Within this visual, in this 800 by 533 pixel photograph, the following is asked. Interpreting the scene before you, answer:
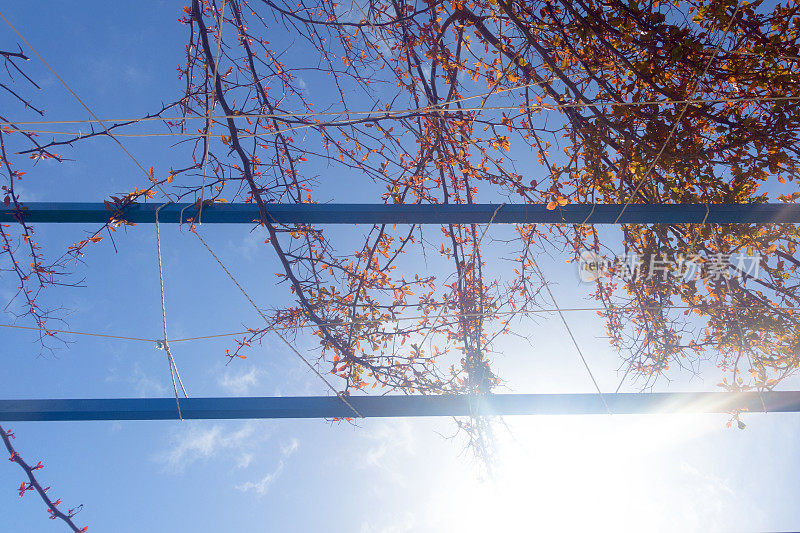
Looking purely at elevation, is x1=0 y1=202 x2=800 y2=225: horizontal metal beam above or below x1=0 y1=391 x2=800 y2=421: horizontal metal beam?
above

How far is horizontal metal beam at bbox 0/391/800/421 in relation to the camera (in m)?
1.35

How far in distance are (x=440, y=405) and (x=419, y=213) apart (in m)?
0.66

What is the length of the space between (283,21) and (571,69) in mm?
1496

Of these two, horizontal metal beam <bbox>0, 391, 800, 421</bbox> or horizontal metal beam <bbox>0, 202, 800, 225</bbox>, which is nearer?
horizontal metal beam <bbox>0, 391, 800, 421</bbox>

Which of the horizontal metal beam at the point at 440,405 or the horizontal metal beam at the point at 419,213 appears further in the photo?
the horizontal metal beam at the point at 419,213

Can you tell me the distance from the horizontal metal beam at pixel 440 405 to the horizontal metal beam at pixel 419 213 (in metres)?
0.61

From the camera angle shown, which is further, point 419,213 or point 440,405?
point 419,213

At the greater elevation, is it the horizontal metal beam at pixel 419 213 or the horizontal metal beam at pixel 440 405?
the horizontal metal beam at pixel 419 213

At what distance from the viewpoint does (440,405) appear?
139 cm

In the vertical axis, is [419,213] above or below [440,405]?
above

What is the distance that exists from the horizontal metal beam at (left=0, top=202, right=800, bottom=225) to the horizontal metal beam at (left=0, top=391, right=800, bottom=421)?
1.99 ft

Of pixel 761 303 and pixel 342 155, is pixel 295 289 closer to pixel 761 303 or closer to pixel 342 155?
pixel 342 155

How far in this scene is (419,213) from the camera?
1.50 m

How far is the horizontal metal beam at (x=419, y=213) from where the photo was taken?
1455 mm
